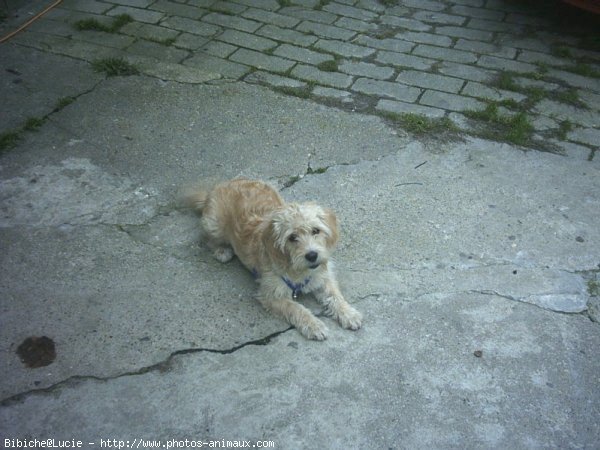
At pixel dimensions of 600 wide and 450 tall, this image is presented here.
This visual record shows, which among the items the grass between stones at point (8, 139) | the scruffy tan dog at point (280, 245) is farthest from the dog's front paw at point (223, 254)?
the grass between stones at point (8, 139)

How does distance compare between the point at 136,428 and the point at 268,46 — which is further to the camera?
the point at 268,46

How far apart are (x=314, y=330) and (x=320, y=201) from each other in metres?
1.44

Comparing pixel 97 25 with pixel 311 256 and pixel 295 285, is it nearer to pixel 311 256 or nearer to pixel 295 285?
pixel 295 285

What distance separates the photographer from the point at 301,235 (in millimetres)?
3562

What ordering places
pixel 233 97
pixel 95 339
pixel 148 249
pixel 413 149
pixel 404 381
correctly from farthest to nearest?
pixel 233 97, pixel 413 149, pixel 148 249, pixel 95 339, pixel 404 381

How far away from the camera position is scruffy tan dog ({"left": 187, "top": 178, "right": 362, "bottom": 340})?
141 inches

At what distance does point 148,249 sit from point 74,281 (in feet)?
1.91

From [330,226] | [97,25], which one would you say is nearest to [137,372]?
[330,226]

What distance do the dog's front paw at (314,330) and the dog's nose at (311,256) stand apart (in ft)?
1.49

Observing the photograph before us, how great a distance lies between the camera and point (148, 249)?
4367 millimetres

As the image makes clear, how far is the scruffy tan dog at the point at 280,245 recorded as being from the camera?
3584 mm

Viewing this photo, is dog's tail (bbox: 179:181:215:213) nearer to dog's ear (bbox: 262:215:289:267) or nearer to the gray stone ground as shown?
the gray stone ground

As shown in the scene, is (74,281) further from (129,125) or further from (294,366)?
(129,125)

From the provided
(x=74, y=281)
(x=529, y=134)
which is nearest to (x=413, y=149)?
(x=529, y=134)
